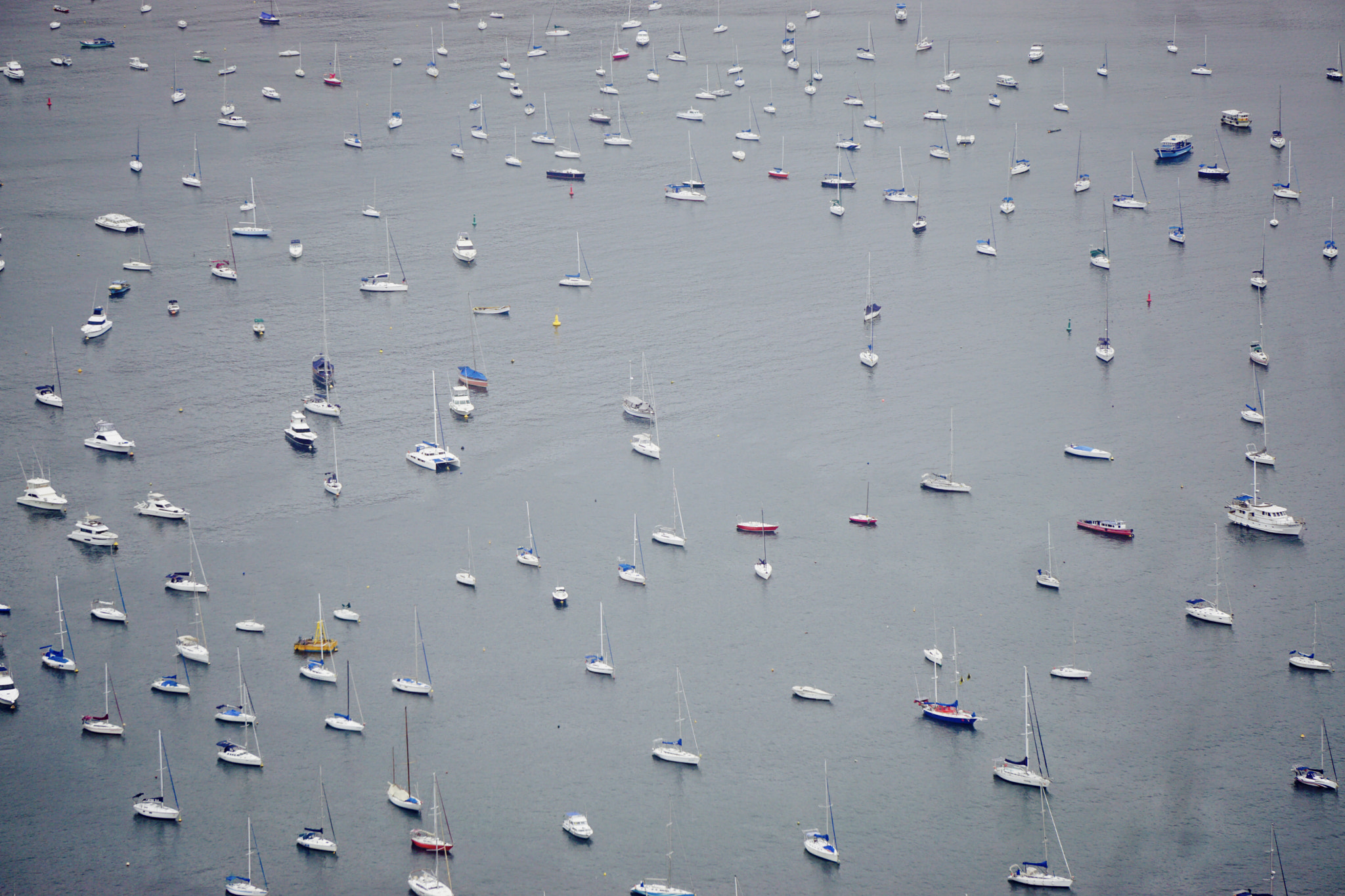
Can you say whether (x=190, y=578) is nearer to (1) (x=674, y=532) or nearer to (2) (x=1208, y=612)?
(1) (x=674, y=532)

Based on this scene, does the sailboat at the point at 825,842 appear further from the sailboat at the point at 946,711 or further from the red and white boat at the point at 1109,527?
the red and white boat at the point at 1109,527

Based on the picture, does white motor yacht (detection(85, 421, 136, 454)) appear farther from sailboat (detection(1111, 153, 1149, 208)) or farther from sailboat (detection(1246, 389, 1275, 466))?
sailboat (detection(1111, 153, 1149, 208))

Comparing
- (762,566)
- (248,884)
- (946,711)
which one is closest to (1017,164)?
(762,566)

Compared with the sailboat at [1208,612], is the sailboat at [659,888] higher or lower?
lower

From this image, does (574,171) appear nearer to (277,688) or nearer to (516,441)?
(516,441)

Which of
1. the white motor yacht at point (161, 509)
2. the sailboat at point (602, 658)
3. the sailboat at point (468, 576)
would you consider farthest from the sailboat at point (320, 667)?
the white motor yacht at point (161, 509)

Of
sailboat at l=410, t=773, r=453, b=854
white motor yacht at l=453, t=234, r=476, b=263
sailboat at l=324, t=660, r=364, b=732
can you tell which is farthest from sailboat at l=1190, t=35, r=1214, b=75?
sailboat at l=410, t=773, r=453, b=854
